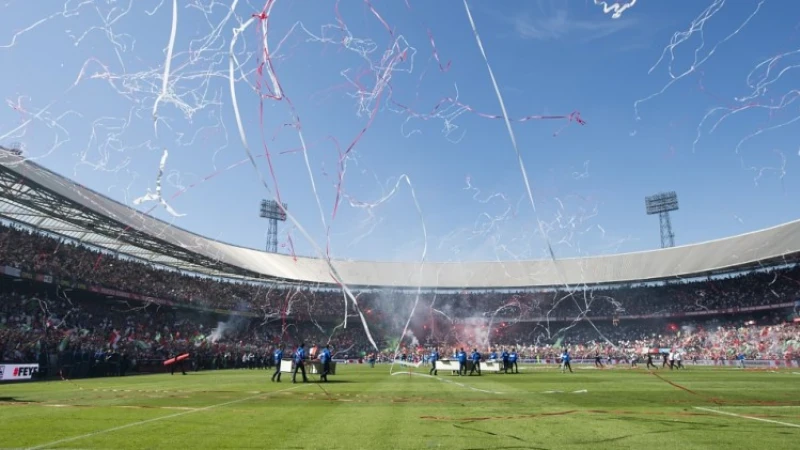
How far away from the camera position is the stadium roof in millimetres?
31703

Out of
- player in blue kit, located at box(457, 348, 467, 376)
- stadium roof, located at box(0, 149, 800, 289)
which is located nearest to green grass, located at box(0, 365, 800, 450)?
player in blue kit, located at box(457, 348, 467, 376)

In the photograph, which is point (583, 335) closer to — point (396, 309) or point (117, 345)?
point (396, 309)

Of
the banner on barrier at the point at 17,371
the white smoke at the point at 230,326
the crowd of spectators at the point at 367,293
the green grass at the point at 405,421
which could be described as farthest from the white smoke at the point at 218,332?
the green grass at the point at 405,421

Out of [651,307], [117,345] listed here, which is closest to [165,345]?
Result: [117,345]

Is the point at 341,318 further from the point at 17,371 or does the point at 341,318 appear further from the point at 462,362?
the point at 17,371

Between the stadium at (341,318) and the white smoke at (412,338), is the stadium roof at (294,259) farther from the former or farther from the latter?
the white smoke at (412,338)

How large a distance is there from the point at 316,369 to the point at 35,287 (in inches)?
1059

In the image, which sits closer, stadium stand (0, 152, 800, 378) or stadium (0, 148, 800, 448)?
stadium (0, 148, 800, 448)

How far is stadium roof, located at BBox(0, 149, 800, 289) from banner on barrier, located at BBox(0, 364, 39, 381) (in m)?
10.3

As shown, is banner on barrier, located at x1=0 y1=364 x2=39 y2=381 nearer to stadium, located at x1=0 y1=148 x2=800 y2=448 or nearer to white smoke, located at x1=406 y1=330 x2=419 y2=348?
stadium, located at x1=0 y1=148 x2=800 y2=448

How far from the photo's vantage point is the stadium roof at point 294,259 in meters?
31.7

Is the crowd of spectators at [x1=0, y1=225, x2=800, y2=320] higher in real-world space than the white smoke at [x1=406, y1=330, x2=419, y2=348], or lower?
higher

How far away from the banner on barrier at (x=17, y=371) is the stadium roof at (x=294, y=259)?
1033 cm

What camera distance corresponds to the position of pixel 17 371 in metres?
23.4
